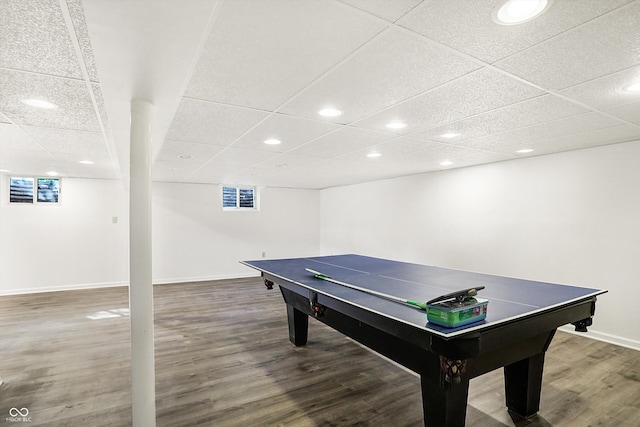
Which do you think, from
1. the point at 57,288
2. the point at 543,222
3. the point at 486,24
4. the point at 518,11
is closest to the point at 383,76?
the point at 486,24

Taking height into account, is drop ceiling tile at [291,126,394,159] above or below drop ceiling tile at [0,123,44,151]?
below

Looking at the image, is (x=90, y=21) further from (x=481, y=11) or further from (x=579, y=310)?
(x=579, y=310)

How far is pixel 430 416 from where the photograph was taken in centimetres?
178

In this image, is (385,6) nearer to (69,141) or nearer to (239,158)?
(239,158)

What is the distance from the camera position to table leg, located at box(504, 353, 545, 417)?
222 cm

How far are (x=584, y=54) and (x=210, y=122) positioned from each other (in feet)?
8.15

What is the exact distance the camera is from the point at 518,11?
124cm

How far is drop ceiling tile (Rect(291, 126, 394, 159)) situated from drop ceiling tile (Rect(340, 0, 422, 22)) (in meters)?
1.60

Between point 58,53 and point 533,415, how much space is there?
3.61 metres

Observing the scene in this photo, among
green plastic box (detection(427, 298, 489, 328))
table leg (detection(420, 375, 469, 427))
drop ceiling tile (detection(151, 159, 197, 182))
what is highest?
drop ceiling tile (detection(151, 159, 197, 182))

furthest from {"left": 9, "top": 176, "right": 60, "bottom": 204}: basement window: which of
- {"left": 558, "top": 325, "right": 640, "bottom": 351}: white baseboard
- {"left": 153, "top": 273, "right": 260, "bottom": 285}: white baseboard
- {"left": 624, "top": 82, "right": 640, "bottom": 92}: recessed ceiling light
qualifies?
{"left": 558, "top": 325, "right": 640, "bottom": 351}: white baseboard

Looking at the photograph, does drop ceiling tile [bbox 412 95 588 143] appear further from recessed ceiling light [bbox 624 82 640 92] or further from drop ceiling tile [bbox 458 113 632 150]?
recessed ceiling light [bbox 624 82 640 92]

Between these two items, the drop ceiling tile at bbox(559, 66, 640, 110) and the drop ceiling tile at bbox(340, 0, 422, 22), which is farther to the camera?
the drop ceiling tile at bbox(559, 66, 640, 110)

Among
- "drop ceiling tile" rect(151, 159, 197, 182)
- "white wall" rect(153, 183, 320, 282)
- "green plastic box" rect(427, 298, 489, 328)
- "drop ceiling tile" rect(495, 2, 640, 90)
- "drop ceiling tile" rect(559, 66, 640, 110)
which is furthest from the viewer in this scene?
"white wall" rect(153, 183, 320, 282)
